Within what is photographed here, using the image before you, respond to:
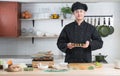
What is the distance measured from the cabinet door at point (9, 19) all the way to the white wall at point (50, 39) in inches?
11.8

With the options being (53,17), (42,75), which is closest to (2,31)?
(53,17)

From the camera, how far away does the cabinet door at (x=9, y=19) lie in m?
3.94

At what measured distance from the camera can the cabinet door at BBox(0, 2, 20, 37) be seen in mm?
3936

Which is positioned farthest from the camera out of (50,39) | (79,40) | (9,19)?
(50,39)

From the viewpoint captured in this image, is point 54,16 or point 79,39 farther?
point 54,16

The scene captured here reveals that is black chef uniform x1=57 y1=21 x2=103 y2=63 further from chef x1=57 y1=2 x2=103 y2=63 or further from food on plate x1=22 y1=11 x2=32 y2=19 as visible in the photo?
food on plate x1=22 y1=11 x2=32 y2=19

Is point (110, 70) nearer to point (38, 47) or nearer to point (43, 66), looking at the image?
point (43, 66)

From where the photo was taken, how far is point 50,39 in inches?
168

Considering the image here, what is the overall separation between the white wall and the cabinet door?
30 cm

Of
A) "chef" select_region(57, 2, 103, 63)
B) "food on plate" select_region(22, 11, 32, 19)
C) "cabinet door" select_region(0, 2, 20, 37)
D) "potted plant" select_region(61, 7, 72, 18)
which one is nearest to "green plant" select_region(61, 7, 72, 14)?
"potted plant" select_region(61, 7, 72, 18)

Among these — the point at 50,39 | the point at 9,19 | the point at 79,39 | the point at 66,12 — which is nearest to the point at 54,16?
the point at 66,12

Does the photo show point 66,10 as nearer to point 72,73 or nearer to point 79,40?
point 79,40

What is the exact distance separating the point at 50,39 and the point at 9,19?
0.83 metres

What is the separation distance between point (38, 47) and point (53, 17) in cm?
65
